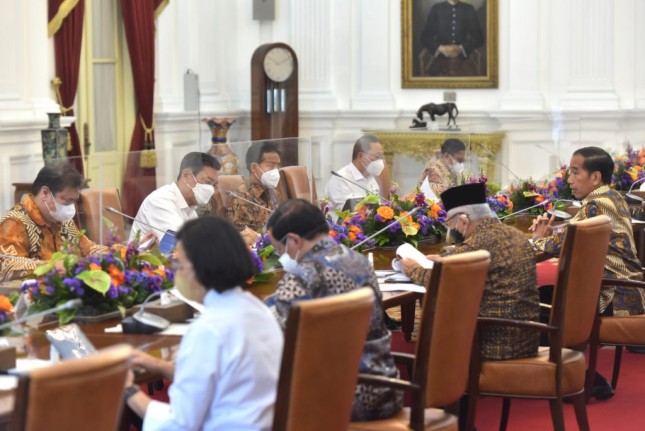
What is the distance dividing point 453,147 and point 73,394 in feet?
19.5

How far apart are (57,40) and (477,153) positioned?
4132 mm

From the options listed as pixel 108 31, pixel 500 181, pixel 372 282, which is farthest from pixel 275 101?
A: pixel 372 282

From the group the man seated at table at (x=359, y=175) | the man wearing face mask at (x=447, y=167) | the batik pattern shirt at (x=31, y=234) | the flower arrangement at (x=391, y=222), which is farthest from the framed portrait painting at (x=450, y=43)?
the batik pattern shirt at (x=31, y=234)

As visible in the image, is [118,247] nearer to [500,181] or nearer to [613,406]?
[613,406]

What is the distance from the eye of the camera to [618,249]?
5875mm

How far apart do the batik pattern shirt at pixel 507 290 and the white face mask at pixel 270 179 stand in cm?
176

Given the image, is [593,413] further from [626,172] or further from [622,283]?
[626,172]

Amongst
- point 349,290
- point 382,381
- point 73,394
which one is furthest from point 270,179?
point 73,394

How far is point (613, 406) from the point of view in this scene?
232 inches

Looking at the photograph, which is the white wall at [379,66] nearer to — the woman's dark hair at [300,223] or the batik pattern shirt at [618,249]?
the batik pattern shirt at [618,249]

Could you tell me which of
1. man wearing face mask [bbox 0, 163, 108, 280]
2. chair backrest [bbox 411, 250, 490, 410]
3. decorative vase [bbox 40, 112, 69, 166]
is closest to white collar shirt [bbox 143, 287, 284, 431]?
chair backrest [bbox 411, 250, 490, 410]

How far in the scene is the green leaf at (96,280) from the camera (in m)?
4.16

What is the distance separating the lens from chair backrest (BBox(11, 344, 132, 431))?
2.38 m

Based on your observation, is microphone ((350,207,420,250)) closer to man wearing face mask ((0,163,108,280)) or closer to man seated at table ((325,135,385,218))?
man seated at table ((325,135,385,218))
